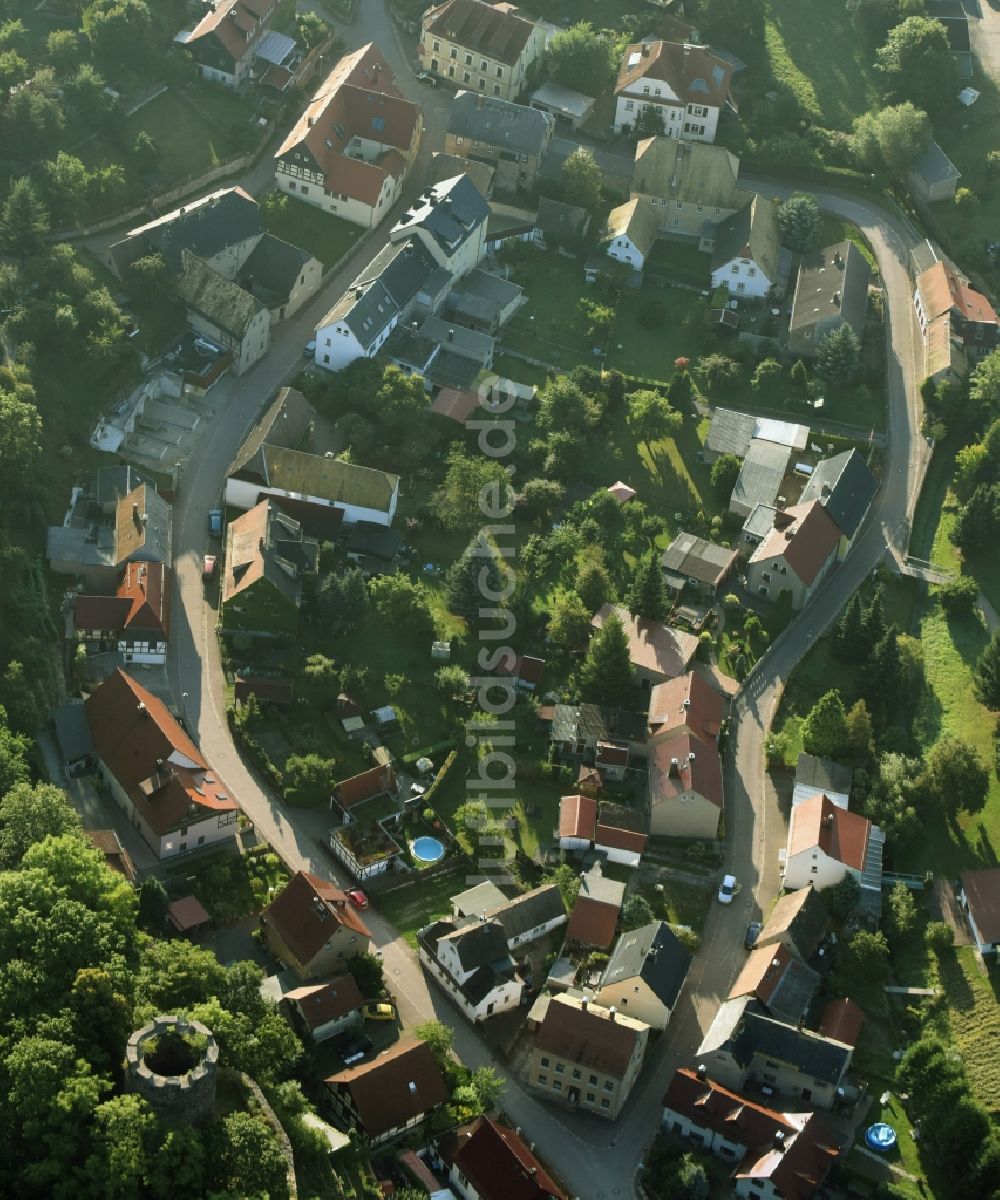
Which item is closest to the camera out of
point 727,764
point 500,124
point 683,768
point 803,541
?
point 683,768

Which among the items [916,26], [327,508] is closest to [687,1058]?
[327,508]

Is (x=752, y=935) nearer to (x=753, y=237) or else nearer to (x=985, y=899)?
(x=985, y=899)

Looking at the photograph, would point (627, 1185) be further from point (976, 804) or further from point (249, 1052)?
point (976, 804)

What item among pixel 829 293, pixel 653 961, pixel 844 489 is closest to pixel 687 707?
pixel 653 961

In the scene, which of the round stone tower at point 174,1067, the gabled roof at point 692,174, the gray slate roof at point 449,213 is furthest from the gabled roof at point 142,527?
the gabled roof at point 692,174

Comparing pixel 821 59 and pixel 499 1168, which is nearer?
pixel 499 1168

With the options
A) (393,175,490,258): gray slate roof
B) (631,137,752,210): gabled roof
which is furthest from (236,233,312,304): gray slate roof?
(631,137,752,210): gabled roof

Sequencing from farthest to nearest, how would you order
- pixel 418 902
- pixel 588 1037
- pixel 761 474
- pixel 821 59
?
pixel 821 59
pixel 761 474
pixel 418 902
pixel 588 1037
